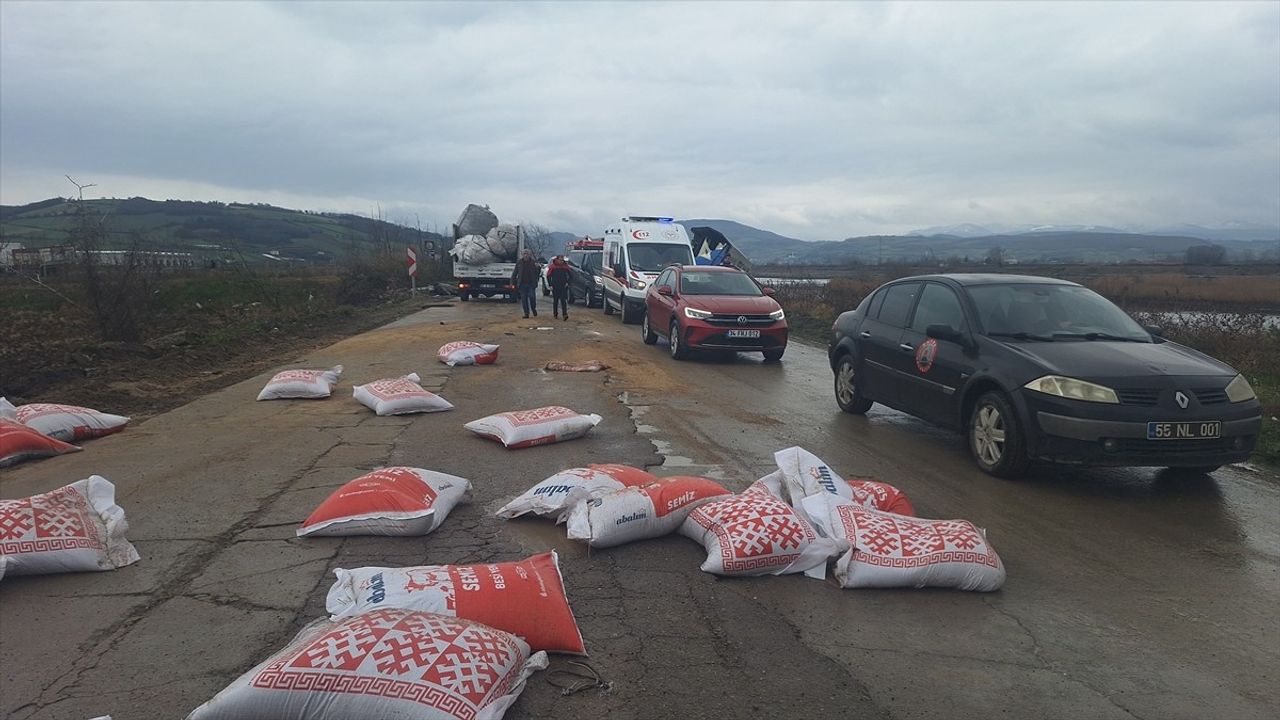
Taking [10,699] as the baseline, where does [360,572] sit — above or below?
above

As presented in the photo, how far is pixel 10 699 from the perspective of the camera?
120 inches

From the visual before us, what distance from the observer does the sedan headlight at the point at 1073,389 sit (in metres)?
5.85

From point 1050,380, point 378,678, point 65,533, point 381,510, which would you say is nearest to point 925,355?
point 1050,380

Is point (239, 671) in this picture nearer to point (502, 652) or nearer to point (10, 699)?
point (10, 699)

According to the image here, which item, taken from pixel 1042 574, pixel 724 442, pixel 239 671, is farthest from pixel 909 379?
pixel 239 671

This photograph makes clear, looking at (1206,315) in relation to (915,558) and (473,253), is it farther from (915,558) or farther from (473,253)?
(473,253)

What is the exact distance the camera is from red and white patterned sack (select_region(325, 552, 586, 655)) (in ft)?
10.9

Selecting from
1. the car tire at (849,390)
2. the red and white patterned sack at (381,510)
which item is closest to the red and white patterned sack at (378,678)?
the red and white patterned sack at (381,510)

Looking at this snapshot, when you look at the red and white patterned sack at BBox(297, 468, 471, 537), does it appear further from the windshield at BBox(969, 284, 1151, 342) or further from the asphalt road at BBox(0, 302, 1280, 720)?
the windshield at BBox(969, 284, 1151, 342)

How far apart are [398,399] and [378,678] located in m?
6.21

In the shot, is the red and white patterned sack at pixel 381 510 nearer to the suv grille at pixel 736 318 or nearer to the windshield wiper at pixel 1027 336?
the windshield wiper at pixel 1027 336

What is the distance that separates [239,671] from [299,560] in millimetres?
1257

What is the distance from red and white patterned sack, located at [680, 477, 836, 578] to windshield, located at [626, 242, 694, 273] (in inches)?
668

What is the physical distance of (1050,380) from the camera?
19.9 feet
